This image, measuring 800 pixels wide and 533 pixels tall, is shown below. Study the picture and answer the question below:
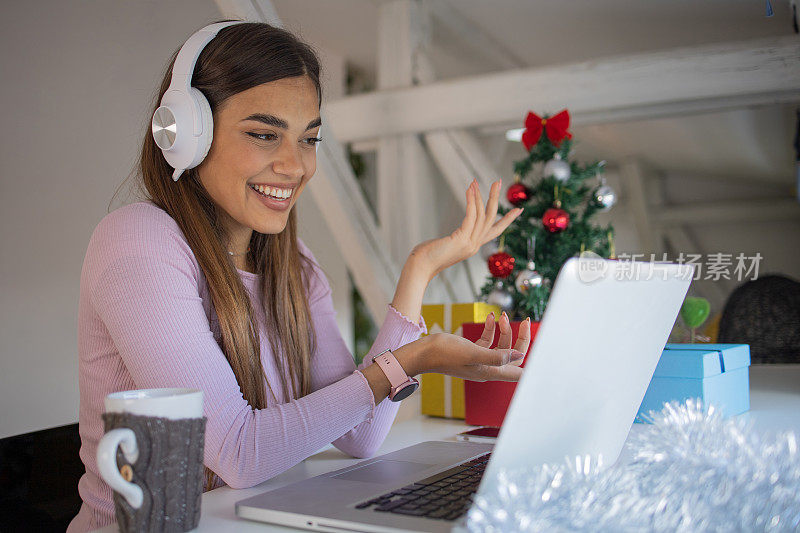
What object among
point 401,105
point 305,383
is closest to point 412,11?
point 401,105

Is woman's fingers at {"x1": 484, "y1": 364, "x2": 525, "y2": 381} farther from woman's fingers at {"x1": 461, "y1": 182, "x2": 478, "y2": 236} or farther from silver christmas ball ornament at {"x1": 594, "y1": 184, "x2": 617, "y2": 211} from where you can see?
silver christmas ball ornament at {"x1": 594, "y1": 184, "x2": 617, "y2": 211}

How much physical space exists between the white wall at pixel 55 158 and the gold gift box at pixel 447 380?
1.21 meters

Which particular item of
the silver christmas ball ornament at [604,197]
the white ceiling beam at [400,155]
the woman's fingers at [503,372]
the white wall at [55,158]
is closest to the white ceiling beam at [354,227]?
the white ceiling beam at [400,155]

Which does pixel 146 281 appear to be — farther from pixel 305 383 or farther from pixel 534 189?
pixel 534 189

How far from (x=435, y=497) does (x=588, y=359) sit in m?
0.23

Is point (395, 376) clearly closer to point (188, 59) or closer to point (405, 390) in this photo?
point (405, 390)

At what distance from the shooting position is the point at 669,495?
61 centimetres

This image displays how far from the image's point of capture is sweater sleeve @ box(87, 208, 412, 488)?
0.93m

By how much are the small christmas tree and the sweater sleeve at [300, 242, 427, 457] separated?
41 centimetres

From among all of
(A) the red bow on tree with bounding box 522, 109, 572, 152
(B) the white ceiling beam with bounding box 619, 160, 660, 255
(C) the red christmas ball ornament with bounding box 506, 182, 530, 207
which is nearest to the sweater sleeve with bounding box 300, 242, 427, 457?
(C) the red christmas ball ornament with bounding box 506, 182, 530, 207

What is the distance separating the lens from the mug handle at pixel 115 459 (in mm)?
606

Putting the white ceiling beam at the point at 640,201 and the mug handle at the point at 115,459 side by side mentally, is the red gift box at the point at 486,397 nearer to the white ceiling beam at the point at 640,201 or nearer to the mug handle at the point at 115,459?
the mug handle at the point at 115,459

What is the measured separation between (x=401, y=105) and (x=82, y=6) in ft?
3.94

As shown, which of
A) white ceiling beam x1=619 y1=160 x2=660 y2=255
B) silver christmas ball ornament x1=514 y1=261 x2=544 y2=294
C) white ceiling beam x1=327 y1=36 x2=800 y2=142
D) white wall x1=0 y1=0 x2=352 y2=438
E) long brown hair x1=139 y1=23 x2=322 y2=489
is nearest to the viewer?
long brown hair x1=139 y1=23 x2=322 y2=489
